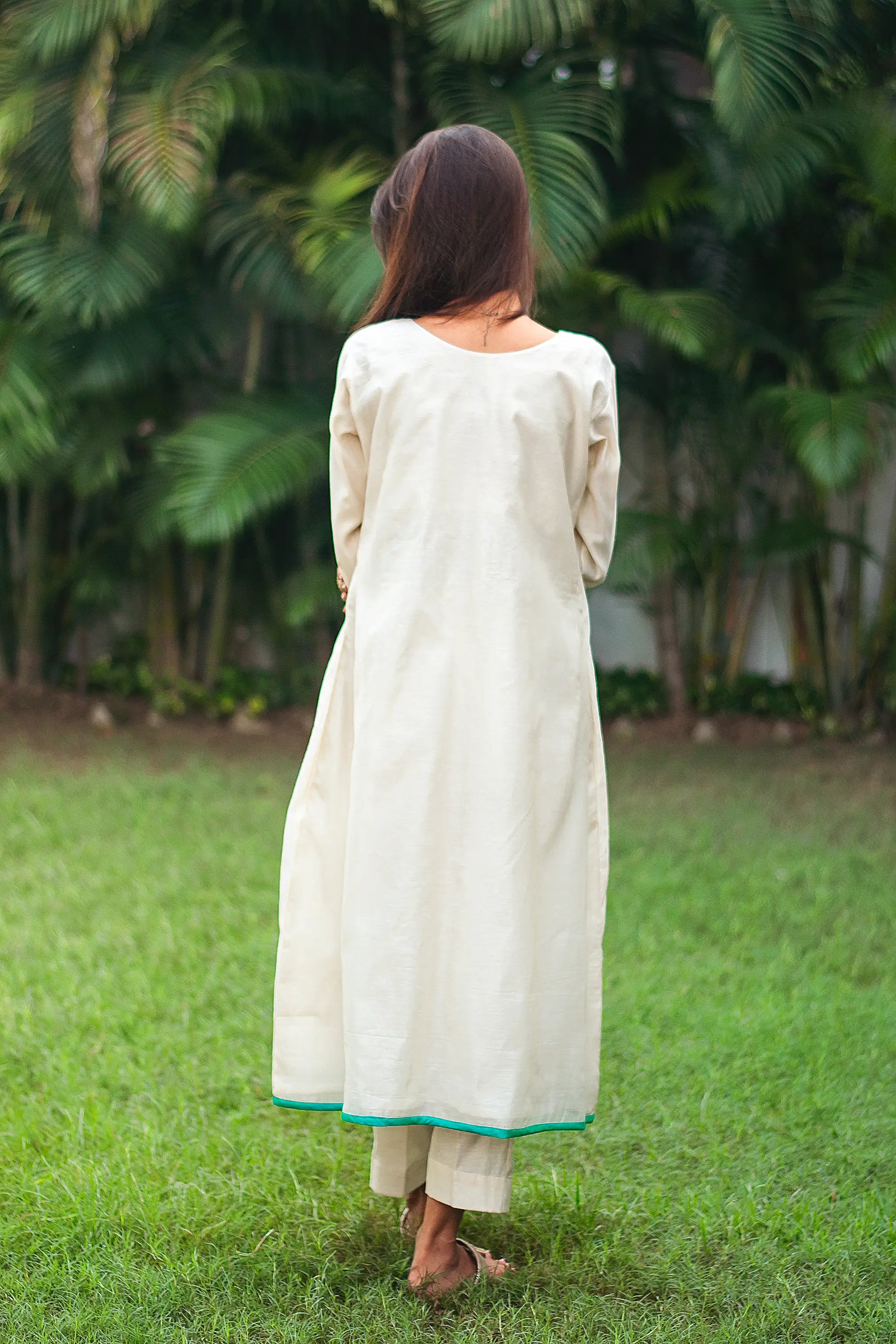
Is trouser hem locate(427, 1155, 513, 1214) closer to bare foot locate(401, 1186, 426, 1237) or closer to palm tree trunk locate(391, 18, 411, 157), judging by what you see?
bare foot locate(401, 1186, 426, 1237)

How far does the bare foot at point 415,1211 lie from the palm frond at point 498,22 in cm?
451

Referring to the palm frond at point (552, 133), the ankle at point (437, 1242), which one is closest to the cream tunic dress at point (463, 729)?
the ankle at point (437, 1242)

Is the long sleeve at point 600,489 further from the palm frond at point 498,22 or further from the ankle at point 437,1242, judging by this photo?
the palm frond at point 498,22

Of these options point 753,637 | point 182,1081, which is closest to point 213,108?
point 753,637

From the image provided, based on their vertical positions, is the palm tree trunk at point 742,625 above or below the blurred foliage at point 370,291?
below

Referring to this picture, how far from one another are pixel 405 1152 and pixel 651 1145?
694 millimetres

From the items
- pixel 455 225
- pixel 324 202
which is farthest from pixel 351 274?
pixel 455 225

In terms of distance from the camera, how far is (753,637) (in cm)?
712

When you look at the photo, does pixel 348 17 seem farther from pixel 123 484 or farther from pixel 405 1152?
pixel 405 1152

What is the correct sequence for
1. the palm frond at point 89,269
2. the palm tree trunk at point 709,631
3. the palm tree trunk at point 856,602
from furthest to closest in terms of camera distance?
the palm tree trunk at point 709,631 < the palm tree trunk at point 856,602 < the palm frond at point 89,269

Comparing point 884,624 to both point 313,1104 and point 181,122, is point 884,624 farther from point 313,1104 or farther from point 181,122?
point 313,1104

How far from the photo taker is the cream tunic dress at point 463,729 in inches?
77.9

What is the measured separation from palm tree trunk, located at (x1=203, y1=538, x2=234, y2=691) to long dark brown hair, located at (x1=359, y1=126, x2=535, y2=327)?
192 inches

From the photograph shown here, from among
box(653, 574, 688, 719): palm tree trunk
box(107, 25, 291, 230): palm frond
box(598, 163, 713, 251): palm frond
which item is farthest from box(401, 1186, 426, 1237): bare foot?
box(653, 574, 688, 719): palm tree trunk
